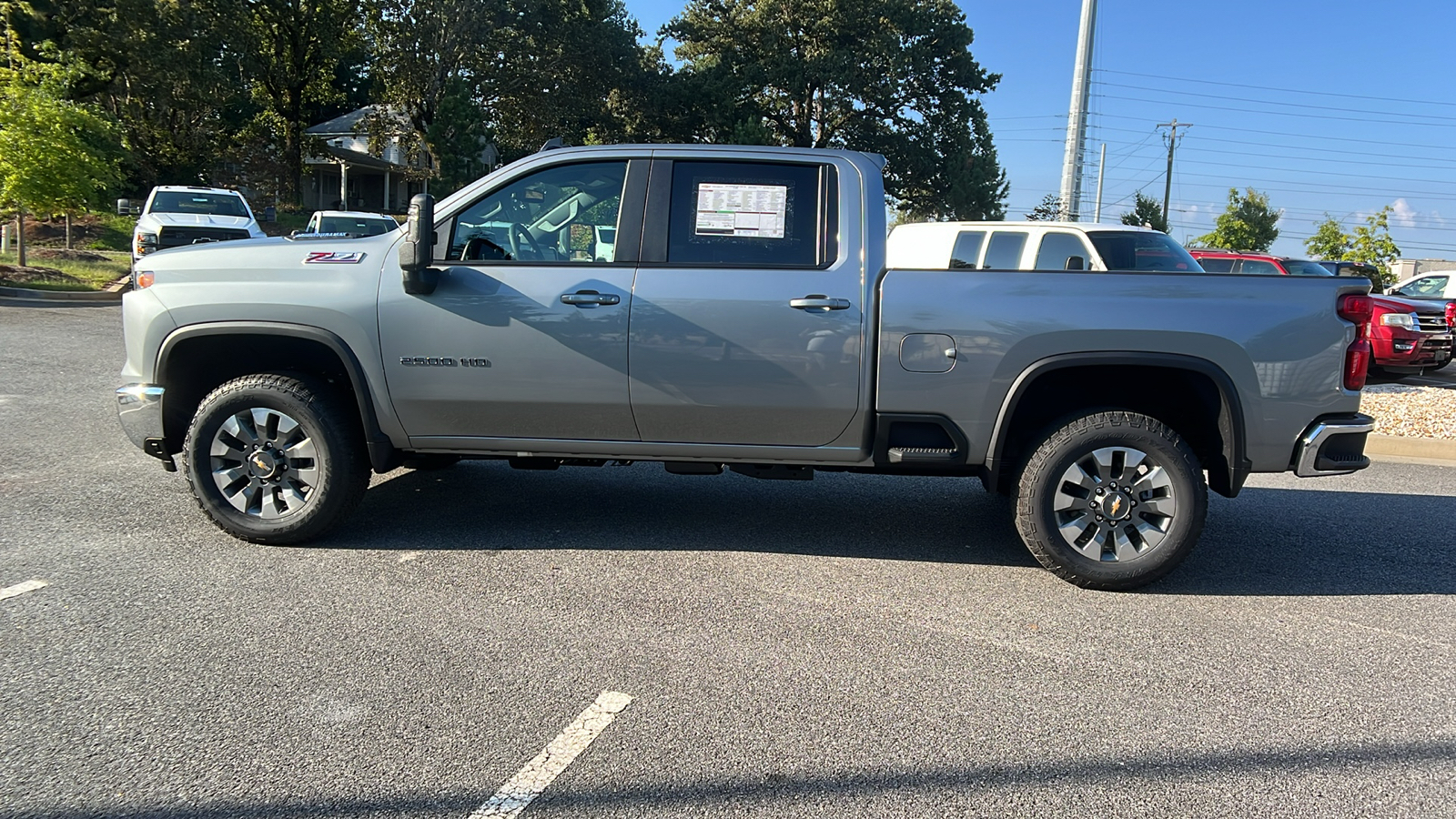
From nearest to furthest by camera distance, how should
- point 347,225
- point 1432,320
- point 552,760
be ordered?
point 552,760
point 1432,320
point 347,225

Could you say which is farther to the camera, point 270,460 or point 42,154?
point 42,154

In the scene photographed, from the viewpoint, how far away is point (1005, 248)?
1111 cm

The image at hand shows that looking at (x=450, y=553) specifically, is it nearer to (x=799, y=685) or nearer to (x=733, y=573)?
(x=733, y=573)

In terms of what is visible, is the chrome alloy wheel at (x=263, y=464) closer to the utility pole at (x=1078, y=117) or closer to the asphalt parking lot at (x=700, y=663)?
the asphalt parking lot at (x=700, y=663)

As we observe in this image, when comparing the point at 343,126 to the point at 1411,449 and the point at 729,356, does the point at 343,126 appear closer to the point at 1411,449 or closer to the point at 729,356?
the point at 1411,449

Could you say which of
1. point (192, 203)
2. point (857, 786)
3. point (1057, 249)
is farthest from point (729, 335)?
point (192, 203)

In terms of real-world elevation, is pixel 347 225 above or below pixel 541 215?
above

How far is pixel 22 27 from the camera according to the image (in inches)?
1211

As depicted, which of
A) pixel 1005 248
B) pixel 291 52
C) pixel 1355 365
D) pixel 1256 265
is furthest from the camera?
pixel 291 52

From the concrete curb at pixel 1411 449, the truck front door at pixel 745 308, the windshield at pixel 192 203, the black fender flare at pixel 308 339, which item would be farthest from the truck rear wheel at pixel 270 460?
the windshield at pixel 192 203

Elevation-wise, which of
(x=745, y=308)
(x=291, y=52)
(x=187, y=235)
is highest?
(x=291, y=52)

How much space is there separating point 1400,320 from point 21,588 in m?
15.0

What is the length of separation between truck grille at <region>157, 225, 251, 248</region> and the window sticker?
14291 millimetres

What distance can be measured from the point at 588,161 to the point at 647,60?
35469 mm
